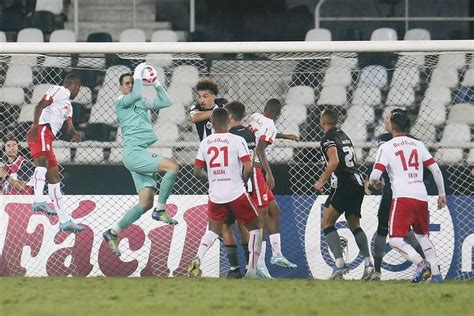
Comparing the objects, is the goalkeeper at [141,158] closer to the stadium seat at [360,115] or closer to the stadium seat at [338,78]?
the stadium seat at [360,115]

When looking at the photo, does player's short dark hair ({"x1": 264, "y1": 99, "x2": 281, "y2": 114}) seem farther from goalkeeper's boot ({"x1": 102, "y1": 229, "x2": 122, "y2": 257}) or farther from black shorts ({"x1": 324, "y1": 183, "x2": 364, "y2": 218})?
goalkeeper's boot ({"x1": 102, "y1": 229, "x2": 122, "y2": 257})

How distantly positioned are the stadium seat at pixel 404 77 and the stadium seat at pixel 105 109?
317cm

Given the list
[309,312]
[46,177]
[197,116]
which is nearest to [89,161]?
[46,177]

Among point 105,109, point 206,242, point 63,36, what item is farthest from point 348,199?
point 63,36

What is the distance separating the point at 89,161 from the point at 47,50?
4.38 ft

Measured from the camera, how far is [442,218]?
50.0 feet

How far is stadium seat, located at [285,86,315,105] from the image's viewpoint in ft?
54.1

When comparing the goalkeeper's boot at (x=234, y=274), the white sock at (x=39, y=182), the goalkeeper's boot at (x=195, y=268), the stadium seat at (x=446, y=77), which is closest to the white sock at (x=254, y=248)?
the goalkeeper's boot at (x=234, y=274)

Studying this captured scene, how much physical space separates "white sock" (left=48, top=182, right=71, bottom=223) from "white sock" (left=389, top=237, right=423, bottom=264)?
374 centimetres

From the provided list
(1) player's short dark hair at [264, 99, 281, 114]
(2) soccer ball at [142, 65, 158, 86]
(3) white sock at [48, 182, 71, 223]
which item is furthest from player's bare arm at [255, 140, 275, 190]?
(3) white sock at [48, 182, 71, 223]

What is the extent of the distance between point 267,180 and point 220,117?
4.13 feet

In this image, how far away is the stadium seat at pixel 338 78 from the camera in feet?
56.2

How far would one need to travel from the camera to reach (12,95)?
16.8m

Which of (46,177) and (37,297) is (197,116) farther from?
(37,297)
